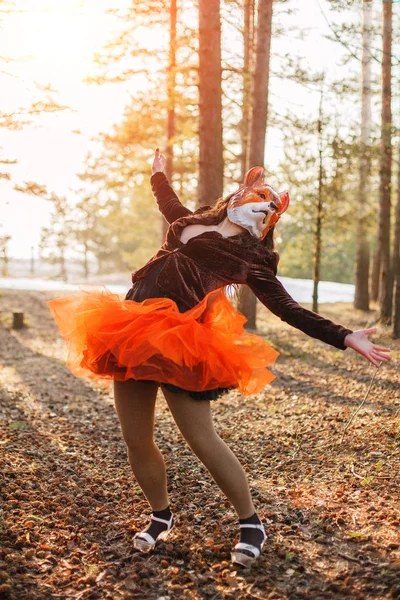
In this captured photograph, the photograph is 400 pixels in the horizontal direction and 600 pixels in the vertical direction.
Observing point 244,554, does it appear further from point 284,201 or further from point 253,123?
point 253,123

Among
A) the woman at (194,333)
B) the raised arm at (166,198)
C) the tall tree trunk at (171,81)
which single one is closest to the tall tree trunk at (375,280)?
the tall tree trunk at (171,81)

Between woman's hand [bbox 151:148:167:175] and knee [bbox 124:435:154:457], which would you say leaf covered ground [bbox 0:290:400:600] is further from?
woman's hand [bbox 151:148:167:175]

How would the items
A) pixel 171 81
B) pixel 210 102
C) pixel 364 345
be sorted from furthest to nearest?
pixel 171 81
pixel 210 102
pixel 364 345

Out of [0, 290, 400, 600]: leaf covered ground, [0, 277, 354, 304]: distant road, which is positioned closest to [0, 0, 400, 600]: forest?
[0, 290, 400, 600]: leaf covered ground

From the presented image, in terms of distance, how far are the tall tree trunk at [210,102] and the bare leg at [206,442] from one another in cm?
732

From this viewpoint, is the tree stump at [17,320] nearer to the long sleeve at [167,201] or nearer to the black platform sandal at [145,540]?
the long sleeve at [167,201]

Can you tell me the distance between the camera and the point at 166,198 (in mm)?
3818

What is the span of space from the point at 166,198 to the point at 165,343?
1226 millimetres

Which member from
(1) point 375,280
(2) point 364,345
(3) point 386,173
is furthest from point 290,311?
(1) point 375,280

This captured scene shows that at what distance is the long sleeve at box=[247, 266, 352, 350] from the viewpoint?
2818 millimetres

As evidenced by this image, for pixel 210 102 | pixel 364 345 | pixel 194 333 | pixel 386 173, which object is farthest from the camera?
pixel 386 173

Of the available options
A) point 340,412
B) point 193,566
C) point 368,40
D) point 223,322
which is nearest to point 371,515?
point 193,566

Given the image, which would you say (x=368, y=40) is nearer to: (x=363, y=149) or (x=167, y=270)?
(x=363, y=149)

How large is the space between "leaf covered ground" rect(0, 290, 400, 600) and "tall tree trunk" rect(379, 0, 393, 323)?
581cm
